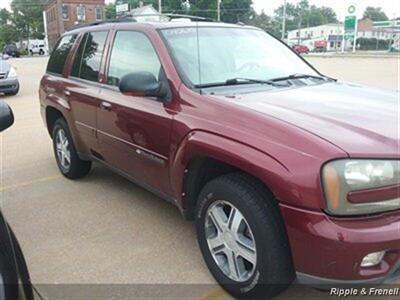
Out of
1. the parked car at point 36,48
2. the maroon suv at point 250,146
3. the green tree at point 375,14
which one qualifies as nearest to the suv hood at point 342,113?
the maroon suv at point 250,146

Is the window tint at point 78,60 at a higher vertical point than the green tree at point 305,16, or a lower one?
lower

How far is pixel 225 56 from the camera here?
12.2ft

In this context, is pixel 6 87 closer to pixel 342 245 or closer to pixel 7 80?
pixel 7 80

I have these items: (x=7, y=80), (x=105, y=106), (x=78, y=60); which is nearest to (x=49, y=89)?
(x=78, y=60)

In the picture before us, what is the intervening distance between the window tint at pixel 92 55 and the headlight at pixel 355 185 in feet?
9.17

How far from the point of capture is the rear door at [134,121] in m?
3.46

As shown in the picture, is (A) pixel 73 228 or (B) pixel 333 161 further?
(A) pixel 73 228

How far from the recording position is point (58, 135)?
5.44 meters

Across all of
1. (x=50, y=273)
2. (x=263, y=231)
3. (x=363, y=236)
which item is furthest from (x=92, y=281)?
(x=363, y=236)

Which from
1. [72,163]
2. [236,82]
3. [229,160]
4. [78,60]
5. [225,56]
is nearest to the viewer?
[229,160]

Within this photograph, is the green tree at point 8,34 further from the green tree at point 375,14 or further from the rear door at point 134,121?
the rear door at point 134,121

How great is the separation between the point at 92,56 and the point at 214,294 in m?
2.72

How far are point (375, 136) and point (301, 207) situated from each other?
0.57m

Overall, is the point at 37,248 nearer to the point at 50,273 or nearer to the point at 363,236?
the point at 50,273
